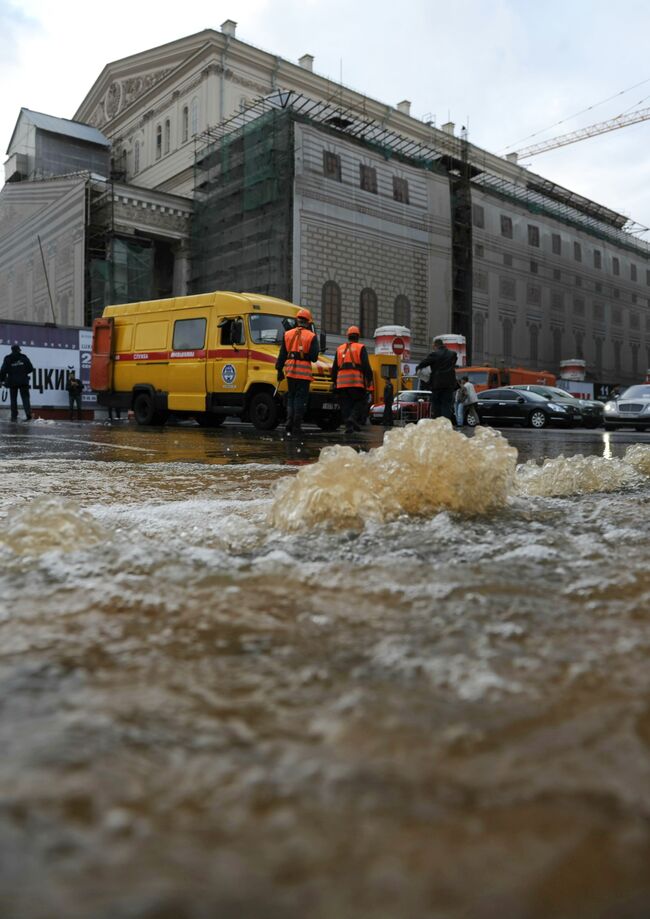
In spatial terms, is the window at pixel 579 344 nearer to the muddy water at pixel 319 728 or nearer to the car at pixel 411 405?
the car at pixel 411 405

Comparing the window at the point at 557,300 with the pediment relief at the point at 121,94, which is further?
the window at the point at 557,300

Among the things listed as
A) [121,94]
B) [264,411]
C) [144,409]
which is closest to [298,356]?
[264,411]

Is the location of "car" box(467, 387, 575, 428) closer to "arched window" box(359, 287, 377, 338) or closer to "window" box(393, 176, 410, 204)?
"arched window" box(359, 287, 377, 338)

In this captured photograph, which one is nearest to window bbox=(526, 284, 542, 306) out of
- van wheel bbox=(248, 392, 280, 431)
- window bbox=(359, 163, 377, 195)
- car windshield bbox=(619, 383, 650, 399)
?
window bbox=(359, 163, 377, 195)

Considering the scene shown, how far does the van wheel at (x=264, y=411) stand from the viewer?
1074 cm

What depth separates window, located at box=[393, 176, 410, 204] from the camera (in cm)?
3250

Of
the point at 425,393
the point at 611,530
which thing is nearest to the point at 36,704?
the point at 611,530

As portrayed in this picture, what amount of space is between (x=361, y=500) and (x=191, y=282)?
31.9 meters

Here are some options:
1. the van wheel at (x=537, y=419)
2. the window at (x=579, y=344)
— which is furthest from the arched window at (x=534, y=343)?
the van wheel at (x=537, y=419)

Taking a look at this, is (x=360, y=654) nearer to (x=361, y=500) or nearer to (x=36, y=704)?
Result: (x=36, y=704)

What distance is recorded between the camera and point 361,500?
2207 millimetres

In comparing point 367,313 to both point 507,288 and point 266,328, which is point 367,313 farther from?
point 266,328

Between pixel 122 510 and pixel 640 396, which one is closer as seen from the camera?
pixel 122 510

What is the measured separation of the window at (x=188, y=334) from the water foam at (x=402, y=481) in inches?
376
